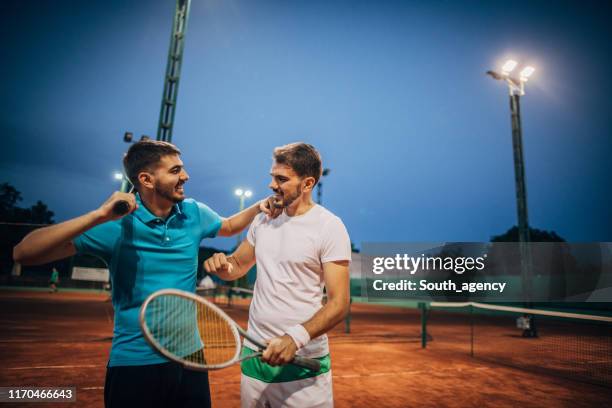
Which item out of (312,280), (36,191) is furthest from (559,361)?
(36,191)

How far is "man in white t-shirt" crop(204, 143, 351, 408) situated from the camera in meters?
2.11

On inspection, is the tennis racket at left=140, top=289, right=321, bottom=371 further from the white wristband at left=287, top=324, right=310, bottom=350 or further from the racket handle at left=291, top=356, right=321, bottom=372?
the white wristband at left=287, top=324, right=310, bottom=350

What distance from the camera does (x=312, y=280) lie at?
229cm

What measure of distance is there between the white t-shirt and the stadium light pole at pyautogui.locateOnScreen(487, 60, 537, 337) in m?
12.2

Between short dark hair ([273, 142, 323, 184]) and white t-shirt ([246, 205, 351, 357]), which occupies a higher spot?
short dark hair ([273, 142, 323, 184])

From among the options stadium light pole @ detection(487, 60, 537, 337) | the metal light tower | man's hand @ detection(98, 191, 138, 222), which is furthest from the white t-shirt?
stadium light pole @ detection(487, 60, 537, 337)

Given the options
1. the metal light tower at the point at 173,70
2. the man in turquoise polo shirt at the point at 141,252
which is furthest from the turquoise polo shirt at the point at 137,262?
the metal light tower at the point at 173,70

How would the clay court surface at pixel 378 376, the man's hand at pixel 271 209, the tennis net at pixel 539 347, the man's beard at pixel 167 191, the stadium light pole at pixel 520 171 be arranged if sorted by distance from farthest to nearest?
the stadium light pole at pixel 520 171
the tennis net at pixel 539 347
the clay court surface at pixel 378 376
the man's hand at pixel 271 209
the man's beard at pixel 167 191

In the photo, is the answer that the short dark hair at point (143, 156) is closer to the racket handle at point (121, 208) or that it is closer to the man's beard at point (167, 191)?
the man's beard at point (167, 191)

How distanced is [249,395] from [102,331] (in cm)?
1136

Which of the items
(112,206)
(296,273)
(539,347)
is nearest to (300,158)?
(296,273)

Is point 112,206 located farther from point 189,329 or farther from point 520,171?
point 520,171

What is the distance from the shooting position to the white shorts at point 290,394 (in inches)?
82.9

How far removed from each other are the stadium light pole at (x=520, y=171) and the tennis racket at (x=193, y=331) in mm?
12457
